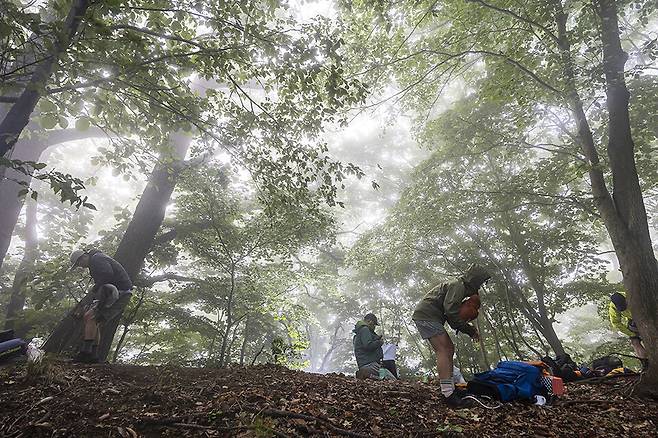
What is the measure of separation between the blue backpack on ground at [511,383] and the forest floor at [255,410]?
0.58 feet

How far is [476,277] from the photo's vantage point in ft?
14.6

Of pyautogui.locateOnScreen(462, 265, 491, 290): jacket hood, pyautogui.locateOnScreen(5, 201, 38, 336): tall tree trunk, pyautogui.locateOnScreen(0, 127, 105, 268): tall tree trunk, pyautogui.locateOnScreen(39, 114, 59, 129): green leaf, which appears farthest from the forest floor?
pyautogui.locateOnScreen(0, 127, 105, 268): tall tree trunk

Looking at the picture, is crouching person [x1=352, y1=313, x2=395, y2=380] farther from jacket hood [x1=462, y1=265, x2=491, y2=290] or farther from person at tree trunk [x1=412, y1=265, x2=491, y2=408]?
jacket hood [x1=462, y1=265, x2=491, y2=290]

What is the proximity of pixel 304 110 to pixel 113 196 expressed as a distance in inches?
1088

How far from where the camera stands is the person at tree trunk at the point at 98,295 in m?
5.52

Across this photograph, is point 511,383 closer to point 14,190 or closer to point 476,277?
point 476,277

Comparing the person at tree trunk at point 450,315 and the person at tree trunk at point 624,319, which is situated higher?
→ the person at tree trunk at point 624,319

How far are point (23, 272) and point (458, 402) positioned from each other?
39.1 feet

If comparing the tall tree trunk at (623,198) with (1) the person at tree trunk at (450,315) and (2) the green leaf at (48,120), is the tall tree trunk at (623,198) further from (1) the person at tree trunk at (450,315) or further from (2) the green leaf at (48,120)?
(2) the green leaf at (48,120)

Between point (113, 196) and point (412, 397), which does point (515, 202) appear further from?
point (113, 196)

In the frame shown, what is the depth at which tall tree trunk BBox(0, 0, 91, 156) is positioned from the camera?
2.90 metres

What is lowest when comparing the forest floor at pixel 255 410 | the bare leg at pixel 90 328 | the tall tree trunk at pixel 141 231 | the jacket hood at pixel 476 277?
the forest floor at pixel 255 410

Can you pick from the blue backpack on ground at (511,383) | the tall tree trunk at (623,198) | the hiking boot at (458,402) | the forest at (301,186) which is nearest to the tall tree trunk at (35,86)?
the forest at (301,186)

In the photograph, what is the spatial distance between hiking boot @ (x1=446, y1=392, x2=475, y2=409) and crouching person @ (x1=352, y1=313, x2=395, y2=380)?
2.88 metres
